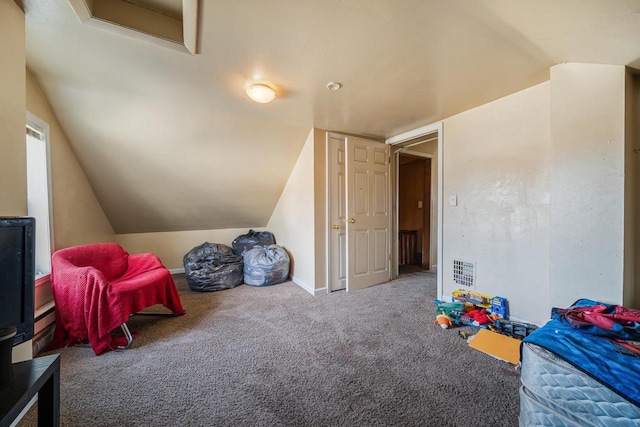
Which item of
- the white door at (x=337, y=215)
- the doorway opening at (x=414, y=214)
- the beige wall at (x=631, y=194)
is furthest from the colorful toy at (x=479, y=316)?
the doorway opening at (x=414, y=214)

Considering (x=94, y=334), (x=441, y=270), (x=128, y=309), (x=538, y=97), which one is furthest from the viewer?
(x=441, y=270)

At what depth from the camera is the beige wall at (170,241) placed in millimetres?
3635

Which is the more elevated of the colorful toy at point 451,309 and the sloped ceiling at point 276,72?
the sloped ceiling at point 276,72

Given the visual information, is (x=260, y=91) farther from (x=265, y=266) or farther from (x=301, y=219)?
(x=265, y=266)

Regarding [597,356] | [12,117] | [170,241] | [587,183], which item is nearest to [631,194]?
[587,183]

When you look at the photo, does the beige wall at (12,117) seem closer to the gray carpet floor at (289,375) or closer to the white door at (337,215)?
the gray carpet floor at (289,375)

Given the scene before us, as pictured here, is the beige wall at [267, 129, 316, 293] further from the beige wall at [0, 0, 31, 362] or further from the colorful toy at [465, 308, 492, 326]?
the beige wall at [0, 0, 31, 362]

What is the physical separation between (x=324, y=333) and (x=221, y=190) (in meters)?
2.41

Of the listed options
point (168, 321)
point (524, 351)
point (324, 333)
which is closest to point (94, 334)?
point (168, 321)

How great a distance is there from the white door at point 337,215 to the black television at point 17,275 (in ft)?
8.17

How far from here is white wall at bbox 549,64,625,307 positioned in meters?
1.49

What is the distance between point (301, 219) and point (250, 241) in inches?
46.2

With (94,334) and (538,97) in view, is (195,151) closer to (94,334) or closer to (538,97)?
(94,334)

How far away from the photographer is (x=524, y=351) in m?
1.21
